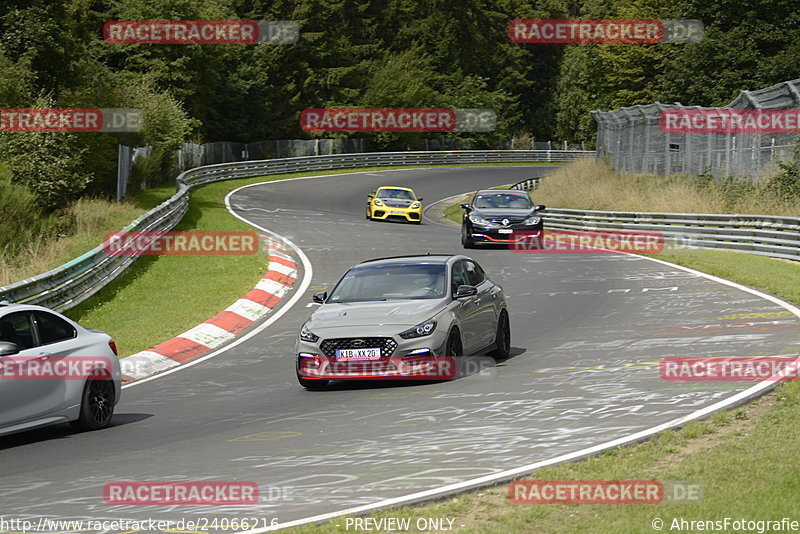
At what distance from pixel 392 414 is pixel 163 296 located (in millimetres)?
12676

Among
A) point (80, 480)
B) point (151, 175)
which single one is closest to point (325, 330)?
point (80, 480)

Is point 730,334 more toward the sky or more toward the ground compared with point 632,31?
more toward the ground

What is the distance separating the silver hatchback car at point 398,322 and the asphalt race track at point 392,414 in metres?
0.33

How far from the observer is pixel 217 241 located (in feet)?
107

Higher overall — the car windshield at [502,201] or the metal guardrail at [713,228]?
the car windshield at [502,201]

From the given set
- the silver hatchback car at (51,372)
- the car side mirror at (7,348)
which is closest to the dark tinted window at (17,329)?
the silver hatchback car at (51,372)

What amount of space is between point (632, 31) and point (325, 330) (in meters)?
68.4

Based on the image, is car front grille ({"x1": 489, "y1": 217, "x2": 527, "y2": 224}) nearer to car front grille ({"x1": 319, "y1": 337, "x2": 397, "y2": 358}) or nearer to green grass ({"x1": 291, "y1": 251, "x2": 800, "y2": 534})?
car front grille ({"x1": 319, "y1": 337, "x2": 397, "y2": 358})

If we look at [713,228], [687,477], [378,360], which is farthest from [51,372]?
[713,228]

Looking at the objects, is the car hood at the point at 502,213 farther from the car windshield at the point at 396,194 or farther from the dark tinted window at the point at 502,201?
the car windshield at the point at 396,194

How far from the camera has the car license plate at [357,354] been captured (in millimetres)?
13008

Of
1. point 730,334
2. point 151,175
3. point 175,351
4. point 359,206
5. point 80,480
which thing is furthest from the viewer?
point 359,206

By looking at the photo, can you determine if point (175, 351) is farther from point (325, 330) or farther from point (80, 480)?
point (80, 480)

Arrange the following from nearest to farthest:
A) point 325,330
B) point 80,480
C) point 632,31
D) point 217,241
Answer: point 80,480
point 325,330
point 217,241
point 632,31
